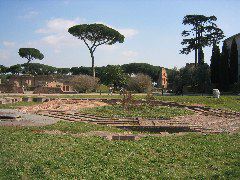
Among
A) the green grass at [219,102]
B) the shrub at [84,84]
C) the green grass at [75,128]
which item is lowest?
the green grass at [75,128]

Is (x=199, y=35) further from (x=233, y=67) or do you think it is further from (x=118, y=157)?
(x=118, y=157)

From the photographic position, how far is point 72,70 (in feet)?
243

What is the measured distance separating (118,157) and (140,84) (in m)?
33.2

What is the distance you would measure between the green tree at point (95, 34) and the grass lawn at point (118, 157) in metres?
40.6

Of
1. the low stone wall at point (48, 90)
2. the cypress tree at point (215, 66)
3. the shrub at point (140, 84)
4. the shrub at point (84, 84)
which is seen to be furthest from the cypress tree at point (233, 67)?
the low stone wall at point (48, 90)

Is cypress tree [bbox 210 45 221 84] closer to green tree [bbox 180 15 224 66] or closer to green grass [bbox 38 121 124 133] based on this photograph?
green tree [bbox 180 15 224 66]

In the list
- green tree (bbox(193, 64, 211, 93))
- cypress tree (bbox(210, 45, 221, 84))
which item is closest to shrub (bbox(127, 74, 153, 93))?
green tree (bbox(193, 64, 211, 93))

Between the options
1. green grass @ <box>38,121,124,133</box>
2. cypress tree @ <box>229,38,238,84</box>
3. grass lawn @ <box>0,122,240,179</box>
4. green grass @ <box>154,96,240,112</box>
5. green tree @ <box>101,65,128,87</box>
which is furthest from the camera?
green tree @ <box>101,65,128,87</box>

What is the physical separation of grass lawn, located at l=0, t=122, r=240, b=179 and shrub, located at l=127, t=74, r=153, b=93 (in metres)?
30.5

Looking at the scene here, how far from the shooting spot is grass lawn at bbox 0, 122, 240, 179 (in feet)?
19.4

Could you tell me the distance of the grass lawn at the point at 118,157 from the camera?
5.92 meters

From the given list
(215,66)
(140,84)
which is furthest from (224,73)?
(140,84)

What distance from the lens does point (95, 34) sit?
49.4 metres

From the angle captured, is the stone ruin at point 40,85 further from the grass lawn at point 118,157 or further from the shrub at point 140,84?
the grass lawn at point 118,157
